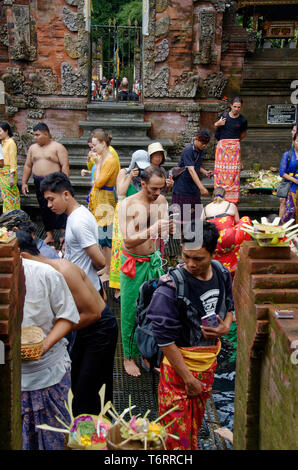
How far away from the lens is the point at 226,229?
524cm

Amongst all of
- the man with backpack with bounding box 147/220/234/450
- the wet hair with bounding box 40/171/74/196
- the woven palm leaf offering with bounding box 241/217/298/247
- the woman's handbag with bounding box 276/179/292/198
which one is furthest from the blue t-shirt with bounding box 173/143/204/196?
the woven palm leaf offering with bounding box 241/217/298/247

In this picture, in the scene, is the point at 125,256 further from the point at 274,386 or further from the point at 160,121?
the point at 160,121

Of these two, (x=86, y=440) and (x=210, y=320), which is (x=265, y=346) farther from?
(x=86, y=440)

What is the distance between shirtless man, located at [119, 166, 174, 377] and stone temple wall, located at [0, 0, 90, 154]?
6.60 meters

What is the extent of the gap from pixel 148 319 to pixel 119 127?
7.60m

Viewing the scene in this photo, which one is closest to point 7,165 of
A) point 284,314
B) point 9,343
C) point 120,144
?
point 120,144

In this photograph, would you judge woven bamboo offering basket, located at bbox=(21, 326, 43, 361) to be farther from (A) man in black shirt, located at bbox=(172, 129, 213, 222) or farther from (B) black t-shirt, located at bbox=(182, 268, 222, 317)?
(A) man in black shirt, located at bbox=(172, 129, 213, 222)

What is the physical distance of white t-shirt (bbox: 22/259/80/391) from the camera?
2.71 meters

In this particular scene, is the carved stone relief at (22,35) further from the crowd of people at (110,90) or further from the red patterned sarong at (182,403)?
the red patterned sarong at (182,403)

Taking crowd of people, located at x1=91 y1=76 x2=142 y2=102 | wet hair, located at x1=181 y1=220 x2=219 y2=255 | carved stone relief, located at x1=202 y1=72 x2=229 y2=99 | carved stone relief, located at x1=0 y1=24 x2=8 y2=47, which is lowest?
wet hair, located at x1=181 y1=220 x2=219 y2=255

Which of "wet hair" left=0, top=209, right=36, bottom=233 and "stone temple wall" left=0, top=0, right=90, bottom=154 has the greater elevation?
"stone temple wall" left=0, top=0, right=90, bottom=154

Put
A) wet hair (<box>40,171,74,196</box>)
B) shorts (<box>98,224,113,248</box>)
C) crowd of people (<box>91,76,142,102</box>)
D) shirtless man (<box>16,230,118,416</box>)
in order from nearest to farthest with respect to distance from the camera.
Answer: shirtless man (<box>16,230,118,416</box>)
wet hair (<box>40,171,74,196</box>)
shorts (<box>98,224,113,248</box>)
crowd of people (<box>91,76,142,102</box>)

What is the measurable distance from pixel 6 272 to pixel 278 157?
33.3ft
